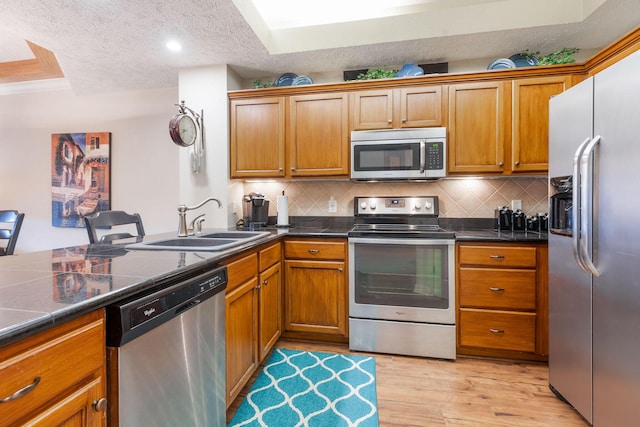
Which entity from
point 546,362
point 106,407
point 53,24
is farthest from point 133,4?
point 546,362

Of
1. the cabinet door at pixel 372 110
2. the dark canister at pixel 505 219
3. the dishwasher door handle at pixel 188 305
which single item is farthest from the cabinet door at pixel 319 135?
the dishwasher door handle at pixel 188 305

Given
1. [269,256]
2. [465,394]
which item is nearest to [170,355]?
[269,256]

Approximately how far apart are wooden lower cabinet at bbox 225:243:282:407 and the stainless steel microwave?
101cm

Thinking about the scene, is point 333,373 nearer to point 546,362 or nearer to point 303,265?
point 303,265

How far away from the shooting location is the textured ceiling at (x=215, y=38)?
6.91 feet

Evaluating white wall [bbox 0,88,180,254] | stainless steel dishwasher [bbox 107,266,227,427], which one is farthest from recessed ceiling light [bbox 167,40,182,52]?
stainless steel dishwasher [bbox 107,266,227,427]

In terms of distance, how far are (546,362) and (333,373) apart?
1.53m

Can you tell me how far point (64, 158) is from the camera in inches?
149

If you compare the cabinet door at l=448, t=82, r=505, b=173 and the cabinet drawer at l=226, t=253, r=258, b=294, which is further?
the cabinet door at l=448, t=82, r=505, b=173

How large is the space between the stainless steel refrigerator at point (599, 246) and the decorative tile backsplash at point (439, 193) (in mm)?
1009

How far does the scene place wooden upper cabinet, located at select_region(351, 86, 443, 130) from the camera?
2.62 metres

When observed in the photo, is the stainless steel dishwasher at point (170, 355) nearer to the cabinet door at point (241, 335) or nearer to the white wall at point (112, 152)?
the cabinet door at point (241, 335)

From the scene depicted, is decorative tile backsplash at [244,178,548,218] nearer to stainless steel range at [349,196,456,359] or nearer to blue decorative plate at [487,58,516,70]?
stainless steel range at [349,196,456,359]

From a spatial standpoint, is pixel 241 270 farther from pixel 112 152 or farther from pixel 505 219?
pixel 112 152
